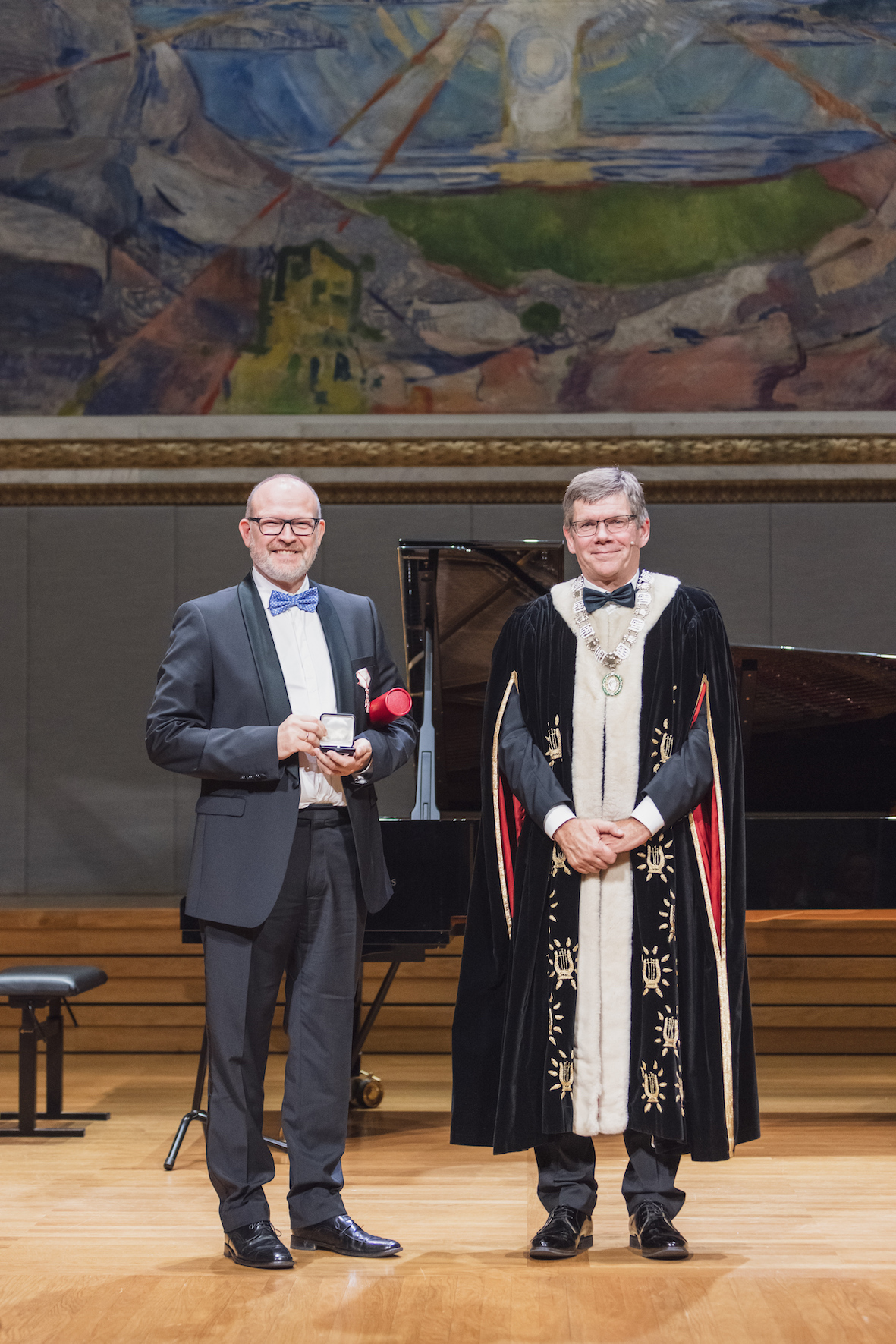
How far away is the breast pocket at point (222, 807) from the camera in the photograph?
2.60 meters

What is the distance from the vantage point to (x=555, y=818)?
2619 millimetres

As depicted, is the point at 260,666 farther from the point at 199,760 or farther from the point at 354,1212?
the point at 354,1212

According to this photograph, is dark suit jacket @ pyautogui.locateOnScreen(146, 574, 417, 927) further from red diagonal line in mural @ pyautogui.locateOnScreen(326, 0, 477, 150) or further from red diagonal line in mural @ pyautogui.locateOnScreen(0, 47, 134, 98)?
red diagonal line in mural @ pyautogui.locateOnScreen(0, 47, 134, 98)

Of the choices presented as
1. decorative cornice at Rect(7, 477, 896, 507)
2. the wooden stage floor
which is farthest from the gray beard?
decorative cornice at Rect(7, 477, 896, 507)

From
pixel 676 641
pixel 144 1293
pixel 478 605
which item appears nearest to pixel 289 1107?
pixel 144 1293

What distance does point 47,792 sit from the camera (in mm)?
6145

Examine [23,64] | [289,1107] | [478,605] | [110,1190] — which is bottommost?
[110,1190]

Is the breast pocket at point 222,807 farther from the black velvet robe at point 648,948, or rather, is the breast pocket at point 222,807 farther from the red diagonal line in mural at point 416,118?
the red diagonal line in mural at point 416,118

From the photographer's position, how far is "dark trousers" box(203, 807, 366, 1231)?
8.47 ft

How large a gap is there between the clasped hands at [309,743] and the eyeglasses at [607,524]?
651mm

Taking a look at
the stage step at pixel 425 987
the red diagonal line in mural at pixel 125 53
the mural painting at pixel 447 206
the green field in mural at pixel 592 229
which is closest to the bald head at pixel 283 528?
the stage step at pixel 425 987

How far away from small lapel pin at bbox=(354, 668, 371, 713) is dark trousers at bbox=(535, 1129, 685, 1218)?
3.16 ft

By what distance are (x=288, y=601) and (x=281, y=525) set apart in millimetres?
155

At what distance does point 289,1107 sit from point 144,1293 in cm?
42
